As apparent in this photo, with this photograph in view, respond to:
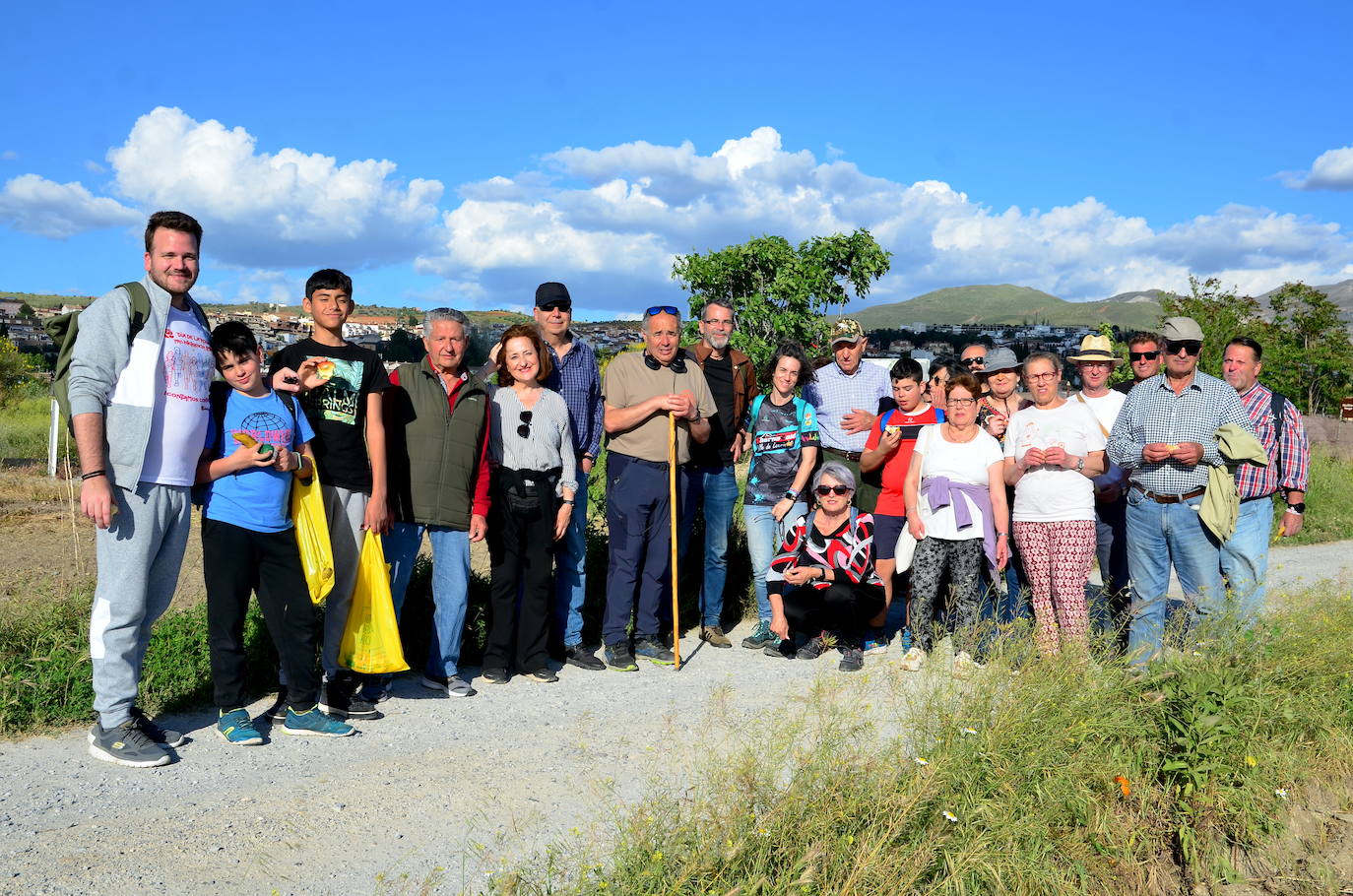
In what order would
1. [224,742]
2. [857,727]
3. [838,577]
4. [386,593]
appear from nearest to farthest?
1. [857,727]
2. [224,742]
3. [386,593]
4. [838,577]

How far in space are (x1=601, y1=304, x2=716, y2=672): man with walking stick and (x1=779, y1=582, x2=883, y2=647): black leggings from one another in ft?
3.00

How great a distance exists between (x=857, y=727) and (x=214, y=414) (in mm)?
3357

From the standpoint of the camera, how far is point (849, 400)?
7180 millimetres

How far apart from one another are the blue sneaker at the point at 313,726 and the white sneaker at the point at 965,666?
3159mm

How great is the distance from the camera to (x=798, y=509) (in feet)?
22.7

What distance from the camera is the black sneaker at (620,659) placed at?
622 centimetres

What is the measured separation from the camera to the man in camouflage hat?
709 centimetres

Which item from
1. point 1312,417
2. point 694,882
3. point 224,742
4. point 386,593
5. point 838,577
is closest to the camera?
point 694,882

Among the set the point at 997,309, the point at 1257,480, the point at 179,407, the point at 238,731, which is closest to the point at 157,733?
the point at 238,731

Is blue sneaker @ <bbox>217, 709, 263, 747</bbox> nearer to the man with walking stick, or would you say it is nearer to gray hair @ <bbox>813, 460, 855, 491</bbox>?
the man with walking stick

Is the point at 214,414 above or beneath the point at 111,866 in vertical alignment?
above

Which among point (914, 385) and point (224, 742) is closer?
point (224, 742)

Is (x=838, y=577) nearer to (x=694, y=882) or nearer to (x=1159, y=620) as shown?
(x=1159, y=620)

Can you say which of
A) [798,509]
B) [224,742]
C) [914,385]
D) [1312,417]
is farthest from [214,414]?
[1312,417]
